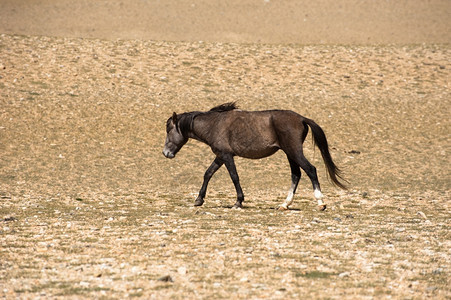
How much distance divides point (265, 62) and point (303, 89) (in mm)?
3641

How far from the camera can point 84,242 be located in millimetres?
8273

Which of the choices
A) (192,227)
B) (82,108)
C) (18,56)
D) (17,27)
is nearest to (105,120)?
(82,108)

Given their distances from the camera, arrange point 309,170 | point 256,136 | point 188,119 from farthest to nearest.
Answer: point 188,119 < point 256,136 < point 309,170

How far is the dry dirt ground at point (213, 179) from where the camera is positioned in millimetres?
6586

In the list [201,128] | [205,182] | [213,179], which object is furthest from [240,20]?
[205,182]

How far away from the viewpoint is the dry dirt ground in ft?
21.6

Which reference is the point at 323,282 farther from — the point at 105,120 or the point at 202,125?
the point at 105,120

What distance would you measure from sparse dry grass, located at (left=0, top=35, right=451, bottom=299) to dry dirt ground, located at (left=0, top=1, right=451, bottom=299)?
0.04 m

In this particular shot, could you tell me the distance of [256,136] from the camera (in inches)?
468

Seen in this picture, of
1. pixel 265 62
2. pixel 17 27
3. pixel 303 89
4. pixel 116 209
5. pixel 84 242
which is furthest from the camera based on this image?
pixel 17 27

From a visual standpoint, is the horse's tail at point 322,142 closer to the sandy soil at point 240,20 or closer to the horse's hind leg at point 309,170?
the horse's hind leg at point 309,170

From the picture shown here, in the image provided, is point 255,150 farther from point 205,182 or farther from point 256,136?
point 205,182

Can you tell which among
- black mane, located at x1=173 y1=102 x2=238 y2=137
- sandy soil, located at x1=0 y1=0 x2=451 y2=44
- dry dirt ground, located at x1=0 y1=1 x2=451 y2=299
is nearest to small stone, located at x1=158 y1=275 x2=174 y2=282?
dry dirt ground, located at x1=0 y1=1 x2=451 y2=299

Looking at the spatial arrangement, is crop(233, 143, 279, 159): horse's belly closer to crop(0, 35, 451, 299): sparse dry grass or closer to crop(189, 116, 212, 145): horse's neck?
crop(189, 116, 212, 145): horse's neck
